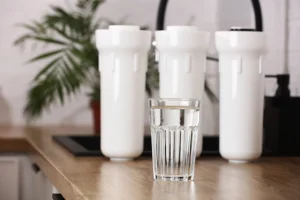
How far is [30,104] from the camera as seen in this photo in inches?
95.8

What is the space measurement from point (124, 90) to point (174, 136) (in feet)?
0.88

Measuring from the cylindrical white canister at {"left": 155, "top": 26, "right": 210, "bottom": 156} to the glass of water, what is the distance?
24 centimetres

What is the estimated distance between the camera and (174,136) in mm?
1153

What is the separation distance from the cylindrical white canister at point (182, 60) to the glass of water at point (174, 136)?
0.24 meters

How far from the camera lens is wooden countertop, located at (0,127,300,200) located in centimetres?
97

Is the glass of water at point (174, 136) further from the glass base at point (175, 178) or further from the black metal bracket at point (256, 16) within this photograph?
the black metal bracket at point (256, 16)

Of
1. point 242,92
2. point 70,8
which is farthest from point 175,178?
point 70,8

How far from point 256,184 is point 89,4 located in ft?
5.96

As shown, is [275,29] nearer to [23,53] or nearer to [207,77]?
[207,77]

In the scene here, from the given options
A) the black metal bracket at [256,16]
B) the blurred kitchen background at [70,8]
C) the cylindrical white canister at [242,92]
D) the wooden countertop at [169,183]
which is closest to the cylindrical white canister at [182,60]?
the cylindrical white canister at [242,92]

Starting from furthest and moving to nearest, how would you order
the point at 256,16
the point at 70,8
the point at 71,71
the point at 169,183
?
the point at 70,8
the point at 71,71
the point at 256,16
the point at 169,183

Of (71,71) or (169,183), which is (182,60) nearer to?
(169,183)

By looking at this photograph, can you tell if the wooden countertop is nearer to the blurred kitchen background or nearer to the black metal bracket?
the black metal bracket

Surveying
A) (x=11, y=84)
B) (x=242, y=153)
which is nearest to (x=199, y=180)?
(x=242, y=153)
